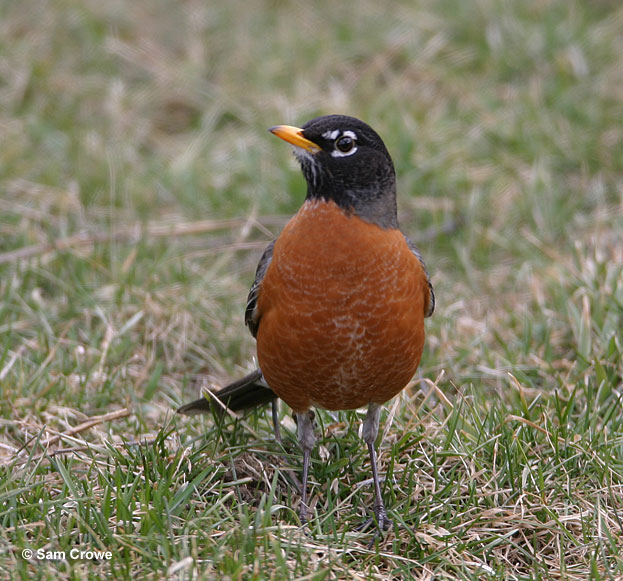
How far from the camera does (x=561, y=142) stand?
7422 millimetres

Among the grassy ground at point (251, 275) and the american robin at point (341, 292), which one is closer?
the grassy ground at point (251, 275)

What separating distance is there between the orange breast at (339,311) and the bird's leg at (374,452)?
0.68 ft

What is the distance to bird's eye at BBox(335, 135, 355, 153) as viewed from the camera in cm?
399

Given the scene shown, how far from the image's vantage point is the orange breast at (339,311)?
378 cm

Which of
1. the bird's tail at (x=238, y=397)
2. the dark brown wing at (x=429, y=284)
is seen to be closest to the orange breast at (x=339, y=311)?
the dark brown wing at (x=429, y=284)

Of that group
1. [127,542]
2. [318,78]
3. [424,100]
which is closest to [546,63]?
[424,100]

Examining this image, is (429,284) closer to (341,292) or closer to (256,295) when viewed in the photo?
(341,292)

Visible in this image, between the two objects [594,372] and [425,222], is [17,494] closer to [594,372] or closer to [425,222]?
[594,372]

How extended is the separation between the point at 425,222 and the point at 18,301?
3.10m

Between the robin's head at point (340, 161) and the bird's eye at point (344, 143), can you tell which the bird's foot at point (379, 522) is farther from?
the bird's eye at point (344, 143)

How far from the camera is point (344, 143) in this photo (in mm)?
3996

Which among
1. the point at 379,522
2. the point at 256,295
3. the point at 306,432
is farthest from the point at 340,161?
the point at 379,522
